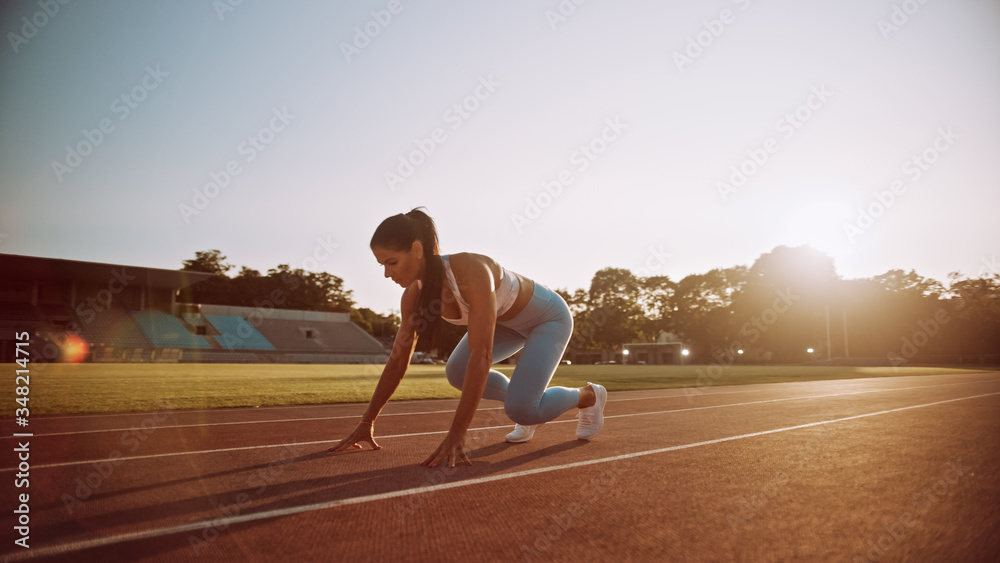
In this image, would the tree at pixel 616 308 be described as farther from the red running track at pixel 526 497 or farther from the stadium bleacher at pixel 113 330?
the red running track at pixel 526 497

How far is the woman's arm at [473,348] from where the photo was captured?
3.39m

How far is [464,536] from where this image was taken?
7.32ft

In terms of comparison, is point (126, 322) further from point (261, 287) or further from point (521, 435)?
point (521, 435)

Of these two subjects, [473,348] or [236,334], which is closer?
[473,348]

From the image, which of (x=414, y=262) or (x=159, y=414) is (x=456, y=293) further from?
(x=159, y=414)

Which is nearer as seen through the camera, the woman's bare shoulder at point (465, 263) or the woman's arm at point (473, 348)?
the woman's arm at point (473, 348)

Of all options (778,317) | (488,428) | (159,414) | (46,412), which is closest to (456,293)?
(488,428)

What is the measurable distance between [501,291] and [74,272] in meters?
51.8

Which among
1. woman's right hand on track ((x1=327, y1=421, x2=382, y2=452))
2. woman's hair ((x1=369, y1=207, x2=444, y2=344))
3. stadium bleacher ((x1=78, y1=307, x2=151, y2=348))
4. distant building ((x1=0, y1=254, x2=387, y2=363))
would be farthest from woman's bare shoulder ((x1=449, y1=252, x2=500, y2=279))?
stadium bleacher ((x1=78, y1=307, x2=151, y2=348))

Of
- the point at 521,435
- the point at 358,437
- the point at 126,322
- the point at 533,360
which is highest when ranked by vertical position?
the point at 126,322

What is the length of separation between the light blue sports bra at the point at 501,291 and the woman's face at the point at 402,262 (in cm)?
18

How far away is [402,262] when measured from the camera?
3496 mm

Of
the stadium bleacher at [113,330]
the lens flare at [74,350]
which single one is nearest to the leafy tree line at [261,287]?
the stadium bleacher at [113,330]

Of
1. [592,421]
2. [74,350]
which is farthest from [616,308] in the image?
[592,421]
